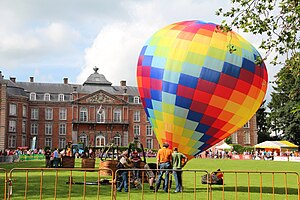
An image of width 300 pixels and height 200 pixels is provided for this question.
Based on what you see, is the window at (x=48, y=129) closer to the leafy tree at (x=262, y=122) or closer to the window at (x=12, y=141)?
the window at (x=12, y=141)

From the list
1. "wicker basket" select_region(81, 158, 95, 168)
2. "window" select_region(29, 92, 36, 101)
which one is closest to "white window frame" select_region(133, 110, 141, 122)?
"window" select_region(29, 92, 36, 101)

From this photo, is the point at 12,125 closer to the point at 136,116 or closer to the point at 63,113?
the point at 63,113

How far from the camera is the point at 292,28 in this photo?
36.7 feet

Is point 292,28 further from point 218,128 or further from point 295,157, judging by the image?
Result: point 295,157

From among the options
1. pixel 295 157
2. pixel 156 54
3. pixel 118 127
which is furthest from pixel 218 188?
pixel 118 127

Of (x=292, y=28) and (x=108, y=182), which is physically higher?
(x=292, y=28)

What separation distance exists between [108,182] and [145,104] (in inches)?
135

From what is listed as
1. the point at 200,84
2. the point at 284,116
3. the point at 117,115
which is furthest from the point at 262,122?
the point at 200,84

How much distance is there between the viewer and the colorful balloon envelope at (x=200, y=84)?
15.9 m

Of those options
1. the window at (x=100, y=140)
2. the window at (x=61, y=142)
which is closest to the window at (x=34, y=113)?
the window at (x=61, y=142)

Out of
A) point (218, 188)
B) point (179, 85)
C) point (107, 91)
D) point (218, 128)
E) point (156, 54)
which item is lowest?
point (218, 188)

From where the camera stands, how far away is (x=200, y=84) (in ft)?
52.1

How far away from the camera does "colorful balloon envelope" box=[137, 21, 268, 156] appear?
1592cm

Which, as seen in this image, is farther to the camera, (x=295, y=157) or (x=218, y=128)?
(x=295, y=157)
